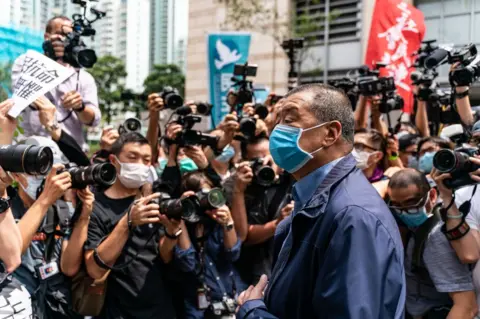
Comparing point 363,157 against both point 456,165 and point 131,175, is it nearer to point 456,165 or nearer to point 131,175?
point 456,165

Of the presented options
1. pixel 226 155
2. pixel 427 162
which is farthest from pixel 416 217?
pixel 226 155

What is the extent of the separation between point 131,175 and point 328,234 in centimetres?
205

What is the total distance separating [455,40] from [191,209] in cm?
1479

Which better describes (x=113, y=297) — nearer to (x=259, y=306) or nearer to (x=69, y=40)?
(x=259, y=306)

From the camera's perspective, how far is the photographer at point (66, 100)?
411 cm

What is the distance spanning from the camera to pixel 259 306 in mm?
1908

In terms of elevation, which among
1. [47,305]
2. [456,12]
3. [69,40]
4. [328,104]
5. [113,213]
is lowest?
[47,305]

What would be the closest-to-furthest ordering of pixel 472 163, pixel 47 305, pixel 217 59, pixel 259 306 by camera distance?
1. pixel 259 306
2. pixel 472 163
3. pixel 47 305
4. pixel 217 59

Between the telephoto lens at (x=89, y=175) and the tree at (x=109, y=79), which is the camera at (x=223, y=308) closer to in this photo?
the telephoto lens at (x=89, y=175)

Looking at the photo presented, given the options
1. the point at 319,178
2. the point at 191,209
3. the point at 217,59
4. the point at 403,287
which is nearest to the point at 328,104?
the point at 319,178

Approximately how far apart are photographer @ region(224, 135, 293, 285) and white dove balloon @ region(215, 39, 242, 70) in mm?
2793

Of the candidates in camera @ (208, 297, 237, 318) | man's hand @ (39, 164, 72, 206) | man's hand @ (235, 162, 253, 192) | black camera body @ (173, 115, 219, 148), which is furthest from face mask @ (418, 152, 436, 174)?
man's hand @ (39, 164, 72, 206)

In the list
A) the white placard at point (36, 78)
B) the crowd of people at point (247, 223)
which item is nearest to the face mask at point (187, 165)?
the crowd of people at point (247, 223)

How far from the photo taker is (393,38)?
Answer: 701 cm
